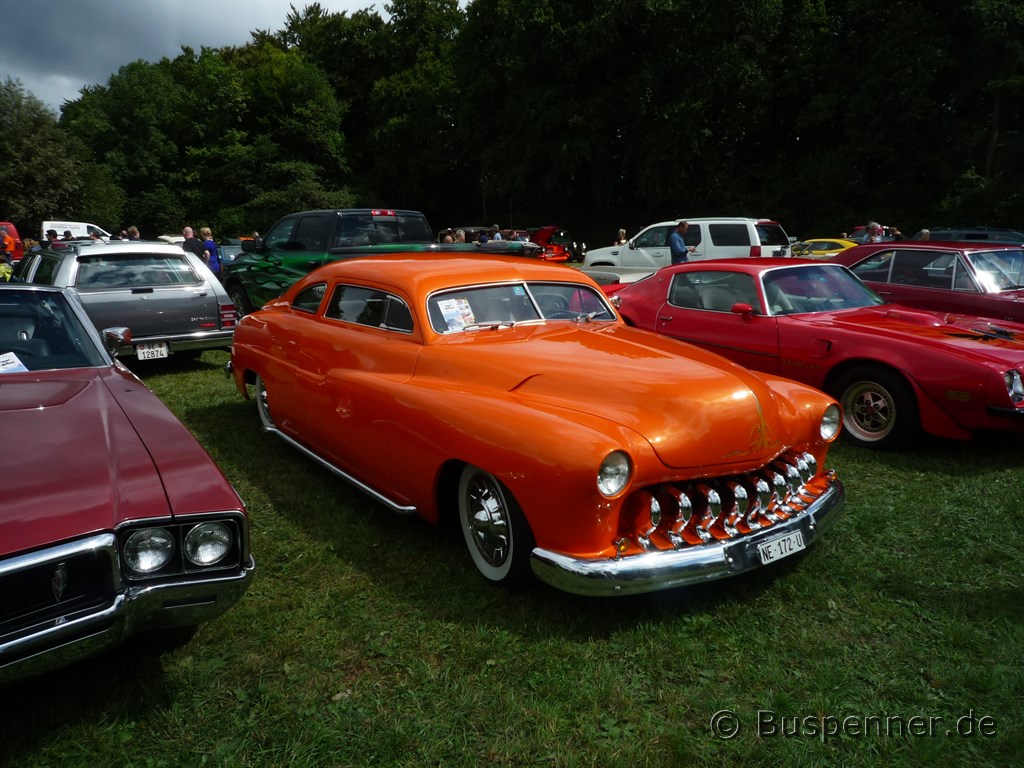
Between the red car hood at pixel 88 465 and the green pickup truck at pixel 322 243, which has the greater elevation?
the green pickup truck at pixel 322 243

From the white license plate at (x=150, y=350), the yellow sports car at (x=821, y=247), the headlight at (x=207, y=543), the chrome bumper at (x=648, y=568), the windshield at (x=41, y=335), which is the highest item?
the windshield at (x=41, y=335)

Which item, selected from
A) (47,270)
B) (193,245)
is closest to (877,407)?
(47,270)

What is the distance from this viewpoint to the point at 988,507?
4543mm

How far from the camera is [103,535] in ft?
7.38

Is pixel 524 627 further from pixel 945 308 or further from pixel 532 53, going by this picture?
pixel 532 53

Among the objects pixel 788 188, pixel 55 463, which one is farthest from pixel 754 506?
pixel 788 188

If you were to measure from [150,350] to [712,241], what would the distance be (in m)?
11.6

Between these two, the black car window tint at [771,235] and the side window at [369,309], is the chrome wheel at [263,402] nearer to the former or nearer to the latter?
the side window at [369,309]

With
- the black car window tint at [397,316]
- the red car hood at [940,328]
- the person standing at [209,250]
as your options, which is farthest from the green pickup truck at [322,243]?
the red car hood at [940,328]

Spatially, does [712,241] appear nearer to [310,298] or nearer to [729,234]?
[729,234]

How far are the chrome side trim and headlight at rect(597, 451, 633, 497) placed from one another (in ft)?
4.24

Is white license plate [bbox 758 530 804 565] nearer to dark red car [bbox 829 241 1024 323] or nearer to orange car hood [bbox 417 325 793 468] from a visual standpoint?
orange car hood [bbox 417 325 793 468]

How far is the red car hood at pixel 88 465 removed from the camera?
2.27 m

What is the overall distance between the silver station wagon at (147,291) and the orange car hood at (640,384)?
527cm
